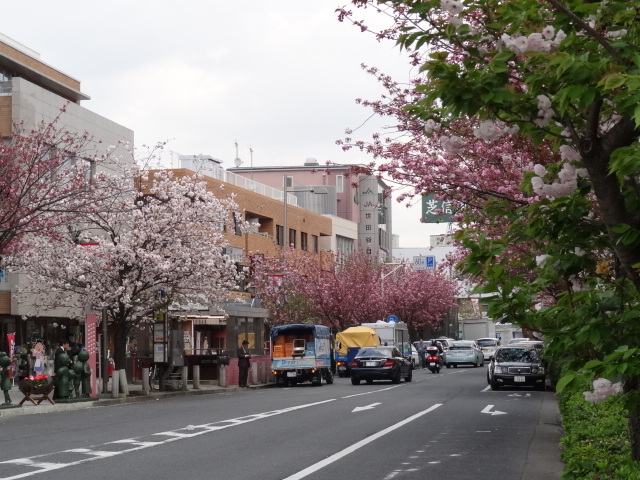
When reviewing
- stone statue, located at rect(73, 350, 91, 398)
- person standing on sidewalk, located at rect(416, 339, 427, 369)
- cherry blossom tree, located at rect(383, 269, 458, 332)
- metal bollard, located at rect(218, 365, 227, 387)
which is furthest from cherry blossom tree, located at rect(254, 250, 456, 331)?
stone statue, located at rect(73, 350, 91, 398)

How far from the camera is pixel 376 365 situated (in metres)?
40.8

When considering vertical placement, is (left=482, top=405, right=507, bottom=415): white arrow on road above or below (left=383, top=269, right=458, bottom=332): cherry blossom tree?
below

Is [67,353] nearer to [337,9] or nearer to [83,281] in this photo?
[83,281]

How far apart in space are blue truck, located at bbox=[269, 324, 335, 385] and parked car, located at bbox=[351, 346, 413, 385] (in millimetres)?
1852

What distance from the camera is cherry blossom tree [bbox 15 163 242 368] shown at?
33.3 m

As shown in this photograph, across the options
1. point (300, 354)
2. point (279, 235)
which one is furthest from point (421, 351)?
point (300, 354)

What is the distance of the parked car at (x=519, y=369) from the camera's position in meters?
34.3

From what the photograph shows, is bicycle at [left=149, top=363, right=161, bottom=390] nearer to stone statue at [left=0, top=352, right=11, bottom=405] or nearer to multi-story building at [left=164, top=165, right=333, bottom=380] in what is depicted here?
multi-story building at [left=164, top=165, right=333, bottom=380]

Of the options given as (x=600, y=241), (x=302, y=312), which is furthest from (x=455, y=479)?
(x=302, y=312)

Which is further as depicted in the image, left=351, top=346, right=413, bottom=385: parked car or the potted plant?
left=351, top=346, right=413, bottom=385: parked car

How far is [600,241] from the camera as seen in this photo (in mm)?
7477

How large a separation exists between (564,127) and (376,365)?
33.7 meters

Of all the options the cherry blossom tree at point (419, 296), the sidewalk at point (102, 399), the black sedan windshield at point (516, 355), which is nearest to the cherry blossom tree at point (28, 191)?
the sidewalk at point (102, 399)

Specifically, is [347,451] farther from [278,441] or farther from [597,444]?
[597,444]
